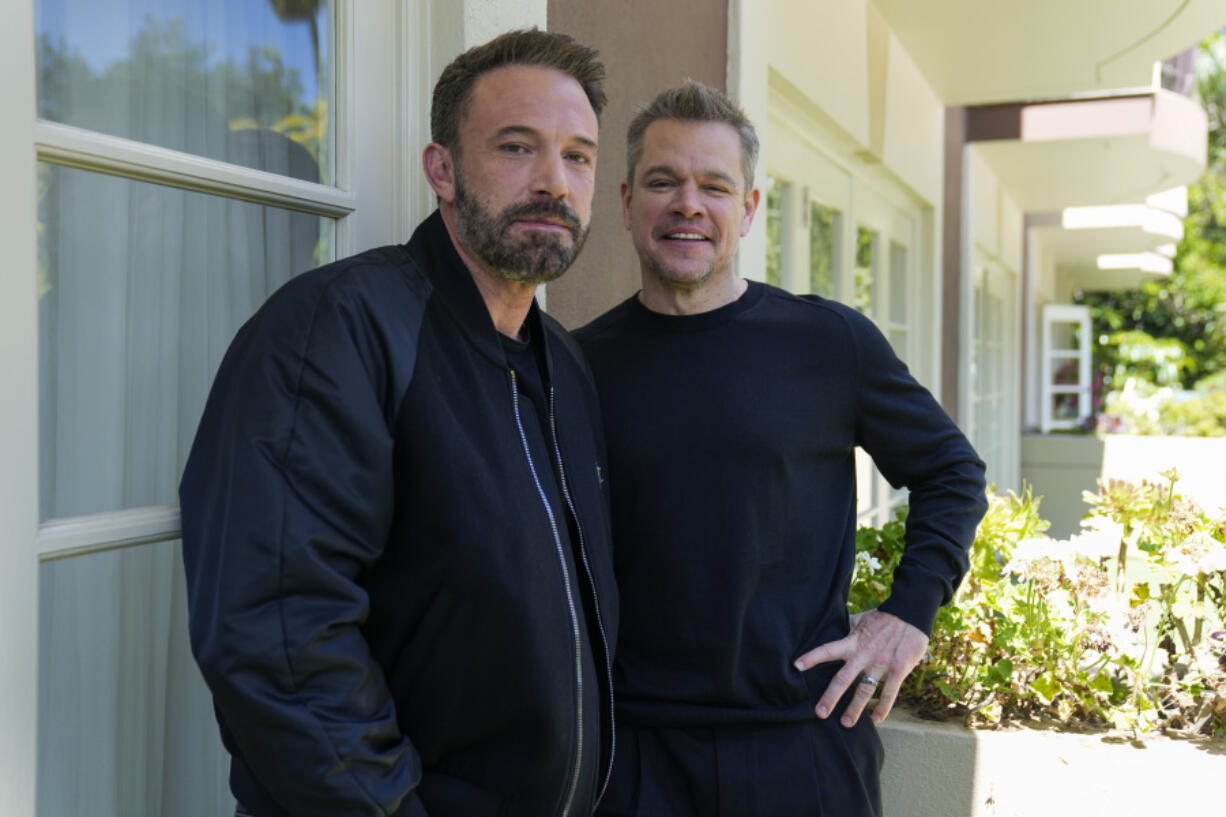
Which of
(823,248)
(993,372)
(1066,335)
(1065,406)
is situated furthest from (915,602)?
(1066,335)

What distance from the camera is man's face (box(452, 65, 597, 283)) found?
59.9 inches

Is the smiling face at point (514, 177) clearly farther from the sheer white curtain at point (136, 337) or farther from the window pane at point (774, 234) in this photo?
the window pane at point (774, 234)

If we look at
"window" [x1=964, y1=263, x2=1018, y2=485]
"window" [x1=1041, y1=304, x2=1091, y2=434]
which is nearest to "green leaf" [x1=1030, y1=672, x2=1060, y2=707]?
"window" [x1=964, y1=263, x2=1018, y2=485]

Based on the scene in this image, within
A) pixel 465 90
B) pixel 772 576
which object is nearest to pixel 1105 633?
pixel 772 576

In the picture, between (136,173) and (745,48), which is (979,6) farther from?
(136,173)

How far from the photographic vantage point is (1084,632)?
8.26ft

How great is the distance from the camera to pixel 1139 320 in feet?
88.0

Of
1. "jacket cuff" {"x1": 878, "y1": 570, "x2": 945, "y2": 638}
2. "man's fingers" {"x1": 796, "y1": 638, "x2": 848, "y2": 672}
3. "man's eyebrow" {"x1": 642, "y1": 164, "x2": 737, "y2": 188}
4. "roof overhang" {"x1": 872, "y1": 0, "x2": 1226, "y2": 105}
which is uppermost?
"roof overhang" {"x1": 872, "y1": 0, "x2": 1226, "y2": 105}

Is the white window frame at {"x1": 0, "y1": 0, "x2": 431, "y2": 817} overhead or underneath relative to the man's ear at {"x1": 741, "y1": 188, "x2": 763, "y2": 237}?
underneath

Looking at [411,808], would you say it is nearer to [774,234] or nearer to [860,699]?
[860,699]

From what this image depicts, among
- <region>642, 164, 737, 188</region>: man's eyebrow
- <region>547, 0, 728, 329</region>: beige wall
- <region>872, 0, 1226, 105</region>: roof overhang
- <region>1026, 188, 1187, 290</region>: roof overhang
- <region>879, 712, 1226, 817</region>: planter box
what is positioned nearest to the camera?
<region>642, 164, 737, 188</region>: man's eyebrow

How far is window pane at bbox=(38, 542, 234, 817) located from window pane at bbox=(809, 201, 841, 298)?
352 centimetres

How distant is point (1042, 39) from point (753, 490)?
168 inches

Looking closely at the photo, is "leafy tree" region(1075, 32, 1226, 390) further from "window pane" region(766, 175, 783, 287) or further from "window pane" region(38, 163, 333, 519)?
"window pane" region(38, 163, 333, 519)
